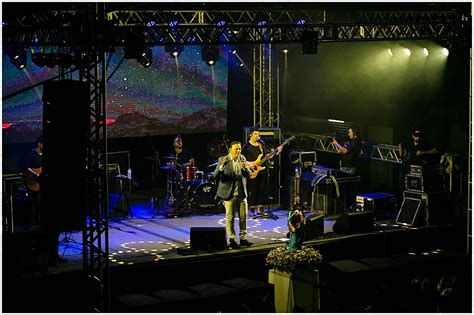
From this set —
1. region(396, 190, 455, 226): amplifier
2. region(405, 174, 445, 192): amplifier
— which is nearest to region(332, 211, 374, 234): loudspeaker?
region(396, 190, 455, 226): amplifier

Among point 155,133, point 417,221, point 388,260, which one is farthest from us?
point 155,133

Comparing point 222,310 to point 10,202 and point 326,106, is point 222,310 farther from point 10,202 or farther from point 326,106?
point 326,106

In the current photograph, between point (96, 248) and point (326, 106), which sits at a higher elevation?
point (326, 106)

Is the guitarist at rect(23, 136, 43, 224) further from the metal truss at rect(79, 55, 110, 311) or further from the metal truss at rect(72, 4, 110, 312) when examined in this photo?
the metal truss at rect(79, 55, 110, 311)

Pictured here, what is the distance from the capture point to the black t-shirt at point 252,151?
17.4m

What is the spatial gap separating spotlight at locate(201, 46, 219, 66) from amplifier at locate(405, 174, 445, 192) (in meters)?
4.23

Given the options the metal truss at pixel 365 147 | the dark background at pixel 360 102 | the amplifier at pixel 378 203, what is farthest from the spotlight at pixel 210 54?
the amplifier at pixel 378 203

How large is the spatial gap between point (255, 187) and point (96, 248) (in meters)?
4.70

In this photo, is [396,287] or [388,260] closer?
[396,287]

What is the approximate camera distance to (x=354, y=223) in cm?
1652

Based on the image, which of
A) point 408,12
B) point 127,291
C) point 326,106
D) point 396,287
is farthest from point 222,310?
point 326,106

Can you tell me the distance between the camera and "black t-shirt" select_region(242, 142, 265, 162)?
17406mm

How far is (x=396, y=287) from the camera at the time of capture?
14.9 meters

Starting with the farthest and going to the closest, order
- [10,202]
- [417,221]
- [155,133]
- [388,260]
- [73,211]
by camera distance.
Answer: [155,133]
[417,221]
[388,260]
[10,202]
[73,211]
